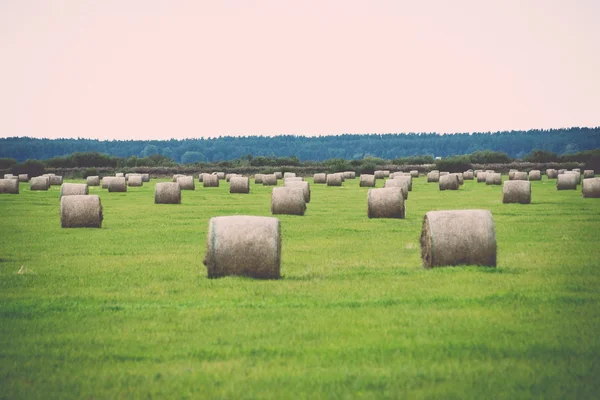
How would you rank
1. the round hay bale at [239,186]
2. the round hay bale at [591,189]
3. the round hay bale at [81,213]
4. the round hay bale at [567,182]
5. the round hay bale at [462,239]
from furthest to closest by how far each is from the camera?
the round hay bale at [239,186] < the round hay bale at [567,182] < the round hay bale at [591,189] < the round hay bale at [81,213] < the round hay bale at [462,239]

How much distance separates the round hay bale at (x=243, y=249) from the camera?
47.4ft

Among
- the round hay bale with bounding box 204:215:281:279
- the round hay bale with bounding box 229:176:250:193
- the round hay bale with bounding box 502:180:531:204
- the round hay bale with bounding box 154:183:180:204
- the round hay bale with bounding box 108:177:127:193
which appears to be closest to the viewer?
the round hay bale with bounding box 204:215:281:279

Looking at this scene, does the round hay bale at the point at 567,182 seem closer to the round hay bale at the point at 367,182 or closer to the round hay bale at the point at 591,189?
the round hay bale at the point at 591,189

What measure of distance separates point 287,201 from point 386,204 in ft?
13.5

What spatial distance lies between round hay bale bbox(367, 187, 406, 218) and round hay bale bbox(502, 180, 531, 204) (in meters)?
9.40

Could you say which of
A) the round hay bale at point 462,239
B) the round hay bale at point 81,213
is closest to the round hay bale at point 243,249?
the round hay bale at point 462,239

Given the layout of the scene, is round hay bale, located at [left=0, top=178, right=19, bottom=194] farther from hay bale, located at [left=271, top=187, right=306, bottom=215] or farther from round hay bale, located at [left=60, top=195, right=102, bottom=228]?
round hay bale, located at [left=60, top=195, right=102, bottom=228]

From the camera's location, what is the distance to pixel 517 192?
36906 mm

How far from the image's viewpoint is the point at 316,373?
342 inches

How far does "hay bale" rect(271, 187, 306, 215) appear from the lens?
31281mm

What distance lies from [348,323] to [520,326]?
2.20 meters

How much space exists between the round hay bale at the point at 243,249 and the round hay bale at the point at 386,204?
14.8 meters

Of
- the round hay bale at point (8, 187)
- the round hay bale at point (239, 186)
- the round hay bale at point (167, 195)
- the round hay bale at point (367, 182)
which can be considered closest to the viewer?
the round hay bale at point (167, 195)

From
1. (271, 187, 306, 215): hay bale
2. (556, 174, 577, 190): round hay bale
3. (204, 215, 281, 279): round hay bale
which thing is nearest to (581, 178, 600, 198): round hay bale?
(556, 174, 577, 190): round hay bale
